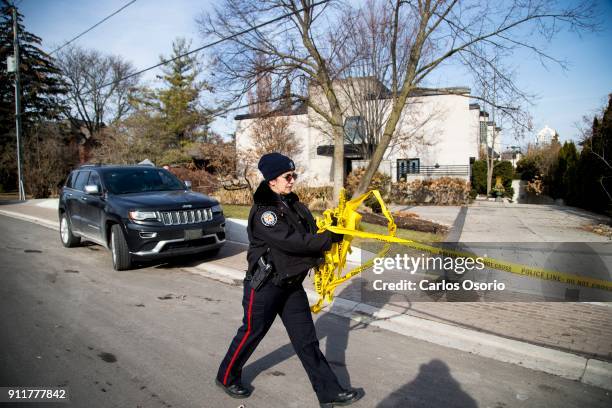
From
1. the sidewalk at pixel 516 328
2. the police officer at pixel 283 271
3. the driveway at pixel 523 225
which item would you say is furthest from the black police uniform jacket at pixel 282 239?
the driveway at pixel 523 225

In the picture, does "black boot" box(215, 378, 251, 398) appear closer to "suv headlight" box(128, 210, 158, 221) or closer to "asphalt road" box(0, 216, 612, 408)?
"asphalt road" box(0, 216, 612, 408)

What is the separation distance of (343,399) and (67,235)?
850 cm

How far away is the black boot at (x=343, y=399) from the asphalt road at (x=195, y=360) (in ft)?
0.52

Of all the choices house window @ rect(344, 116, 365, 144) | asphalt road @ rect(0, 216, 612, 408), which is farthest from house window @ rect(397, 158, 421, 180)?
asphalt road @ rect(0, 216, 612, 408)

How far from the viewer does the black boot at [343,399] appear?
9.54 feet

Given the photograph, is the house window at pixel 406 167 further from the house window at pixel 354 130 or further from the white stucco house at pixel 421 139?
the house window at pixel 354 130

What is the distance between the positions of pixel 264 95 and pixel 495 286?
9.91m

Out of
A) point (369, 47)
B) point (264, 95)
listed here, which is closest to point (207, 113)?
point (264, 95)

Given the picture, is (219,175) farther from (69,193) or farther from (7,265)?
(7,265)

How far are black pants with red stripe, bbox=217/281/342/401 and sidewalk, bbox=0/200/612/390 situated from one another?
5.92 ft

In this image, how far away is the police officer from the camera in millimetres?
2822

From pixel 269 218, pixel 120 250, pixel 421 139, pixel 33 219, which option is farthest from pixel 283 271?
pixel 421 139

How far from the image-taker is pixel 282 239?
2766mm

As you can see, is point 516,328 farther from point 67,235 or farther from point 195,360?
point 67,235
